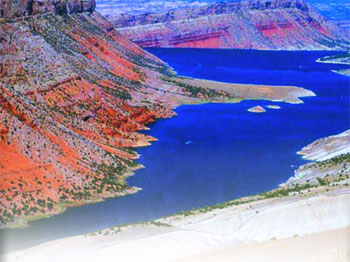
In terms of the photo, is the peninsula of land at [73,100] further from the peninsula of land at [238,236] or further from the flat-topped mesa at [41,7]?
the peninsula of land at [238,236]

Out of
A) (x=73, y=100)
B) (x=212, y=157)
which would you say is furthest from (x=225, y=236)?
(x=73, y=100)

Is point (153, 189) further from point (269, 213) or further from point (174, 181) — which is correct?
point (269, 213)

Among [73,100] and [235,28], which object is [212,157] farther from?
[235,28]

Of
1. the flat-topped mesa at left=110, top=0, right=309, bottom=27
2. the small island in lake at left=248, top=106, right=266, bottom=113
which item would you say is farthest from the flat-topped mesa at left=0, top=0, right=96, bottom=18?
the flat-topped mesa at left=110, top=0, right=309, bottom=27

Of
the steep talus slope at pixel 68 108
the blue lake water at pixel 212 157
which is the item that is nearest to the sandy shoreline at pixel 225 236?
the blue lake water at pixel 212 157

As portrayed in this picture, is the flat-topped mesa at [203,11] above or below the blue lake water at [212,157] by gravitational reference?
above

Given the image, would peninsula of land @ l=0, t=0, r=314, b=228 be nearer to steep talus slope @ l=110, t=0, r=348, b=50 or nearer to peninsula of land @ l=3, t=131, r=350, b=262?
peninsula of land @ l=3, t=131, r=350, b=262
